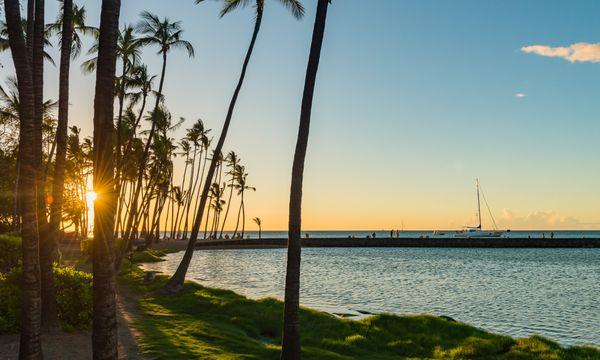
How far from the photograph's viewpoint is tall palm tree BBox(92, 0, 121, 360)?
7480 millimetres

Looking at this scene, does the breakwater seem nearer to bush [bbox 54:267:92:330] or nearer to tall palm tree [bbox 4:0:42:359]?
bush [bbox 54:267:92:330]

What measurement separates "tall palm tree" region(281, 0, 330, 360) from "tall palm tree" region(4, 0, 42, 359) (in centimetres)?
552

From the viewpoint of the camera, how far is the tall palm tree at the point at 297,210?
1175cm

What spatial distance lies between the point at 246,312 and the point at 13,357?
10040 millimetres

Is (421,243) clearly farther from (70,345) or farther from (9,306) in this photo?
(9,306)

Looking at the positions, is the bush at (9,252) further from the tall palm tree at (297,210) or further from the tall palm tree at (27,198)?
the tall palm tree at (297,210)

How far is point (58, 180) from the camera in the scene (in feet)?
46.5

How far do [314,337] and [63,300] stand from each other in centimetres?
864

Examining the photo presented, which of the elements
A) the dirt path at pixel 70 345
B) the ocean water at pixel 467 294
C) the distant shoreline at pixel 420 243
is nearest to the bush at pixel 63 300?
the dirt path at pixel 70 345

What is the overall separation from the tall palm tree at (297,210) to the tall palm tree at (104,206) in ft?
16.5

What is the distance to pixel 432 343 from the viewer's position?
17172 mm

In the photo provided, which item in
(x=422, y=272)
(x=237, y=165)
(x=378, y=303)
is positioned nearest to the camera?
(x=378, y=303)

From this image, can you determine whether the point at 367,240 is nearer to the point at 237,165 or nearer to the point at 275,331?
the point at 237,165

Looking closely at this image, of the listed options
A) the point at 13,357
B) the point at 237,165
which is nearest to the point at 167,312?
the point at 13,357
